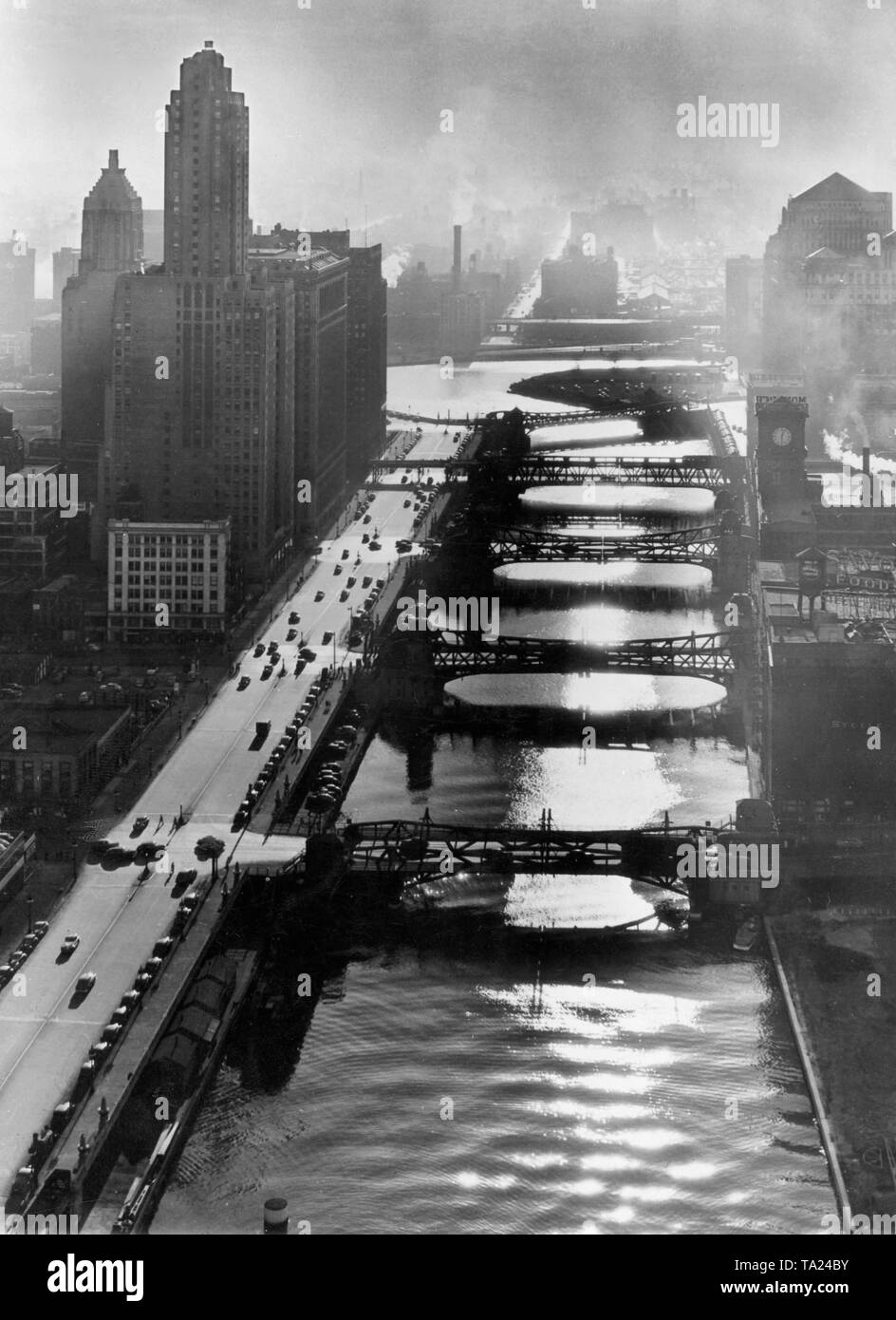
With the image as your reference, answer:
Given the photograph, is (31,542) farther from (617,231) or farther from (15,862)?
(617,231)

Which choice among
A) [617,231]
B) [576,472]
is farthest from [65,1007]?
[617,231]

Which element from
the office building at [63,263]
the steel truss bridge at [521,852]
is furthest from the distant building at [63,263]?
the steel truss bridge at [521,852]

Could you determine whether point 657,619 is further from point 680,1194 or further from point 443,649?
point 680,1194

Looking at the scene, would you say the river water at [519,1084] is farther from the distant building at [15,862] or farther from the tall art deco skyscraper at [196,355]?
the tall art deco skyscraper at [196,355]

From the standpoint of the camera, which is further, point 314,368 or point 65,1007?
point 314,368

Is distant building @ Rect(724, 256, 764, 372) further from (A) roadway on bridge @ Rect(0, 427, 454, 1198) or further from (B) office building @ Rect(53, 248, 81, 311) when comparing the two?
(A) roadway on bridge @ Rect(0, 427, 454, 1198)
